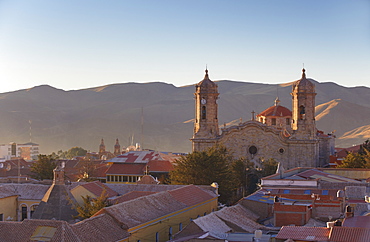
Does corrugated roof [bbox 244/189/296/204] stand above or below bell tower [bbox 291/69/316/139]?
below

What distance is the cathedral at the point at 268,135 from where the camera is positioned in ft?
182

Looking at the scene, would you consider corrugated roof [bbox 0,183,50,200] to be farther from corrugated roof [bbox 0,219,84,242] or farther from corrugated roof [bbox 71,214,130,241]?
corrugated roof [bbox 0,219,84,242]

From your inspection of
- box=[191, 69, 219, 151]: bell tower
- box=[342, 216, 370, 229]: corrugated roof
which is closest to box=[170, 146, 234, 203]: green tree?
box=[191, 69, 219, 151]: bell tower

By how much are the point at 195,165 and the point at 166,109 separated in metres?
156

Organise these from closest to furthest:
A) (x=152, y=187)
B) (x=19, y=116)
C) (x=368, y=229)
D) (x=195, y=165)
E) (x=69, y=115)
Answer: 1. (x=368, y=229)
2. (x=152, y=187)
3. (x=195, y=165)
4. (x=19, y=116)
5. (x=69, y=115)

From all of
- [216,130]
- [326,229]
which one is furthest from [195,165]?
[326,229]

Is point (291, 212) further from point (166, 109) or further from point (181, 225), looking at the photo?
point (166, 109)

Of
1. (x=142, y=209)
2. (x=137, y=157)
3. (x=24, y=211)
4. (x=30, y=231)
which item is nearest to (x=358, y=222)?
(x=142, y=209)

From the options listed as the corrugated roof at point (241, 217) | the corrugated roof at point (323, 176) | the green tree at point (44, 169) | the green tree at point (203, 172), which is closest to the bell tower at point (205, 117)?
the green tree at point (203, 172)

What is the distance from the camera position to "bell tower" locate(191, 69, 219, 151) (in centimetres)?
5731

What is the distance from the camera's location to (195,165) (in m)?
43.4

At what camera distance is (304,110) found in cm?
5588

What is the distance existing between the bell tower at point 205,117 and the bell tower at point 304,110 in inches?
277

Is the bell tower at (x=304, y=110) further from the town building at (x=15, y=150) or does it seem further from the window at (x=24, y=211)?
the town building at (x=15, y=150)
